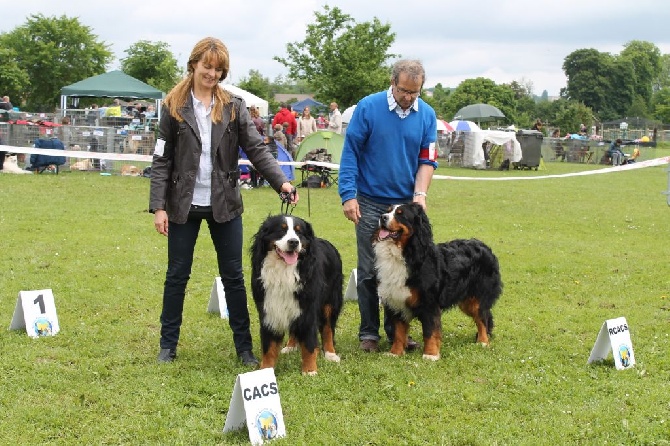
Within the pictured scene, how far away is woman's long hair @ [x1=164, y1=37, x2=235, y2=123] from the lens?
179 inches

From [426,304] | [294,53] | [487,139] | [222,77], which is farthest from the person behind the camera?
[294,53]

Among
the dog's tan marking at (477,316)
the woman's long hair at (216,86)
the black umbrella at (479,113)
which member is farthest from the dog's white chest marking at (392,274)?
the black umbrella at (479,113)

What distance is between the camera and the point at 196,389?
4434 mm

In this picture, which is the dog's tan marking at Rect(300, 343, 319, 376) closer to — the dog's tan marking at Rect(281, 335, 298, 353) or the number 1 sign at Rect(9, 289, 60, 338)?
the dog's tan marking at Rect(281, 335, 298, 353)

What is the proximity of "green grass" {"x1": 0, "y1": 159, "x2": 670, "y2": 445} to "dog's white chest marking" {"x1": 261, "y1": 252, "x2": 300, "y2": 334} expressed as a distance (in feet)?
1.24

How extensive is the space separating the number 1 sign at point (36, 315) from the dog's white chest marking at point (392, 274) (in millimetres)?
2505

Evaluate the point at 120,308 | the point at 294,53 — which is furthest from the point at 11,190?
the point at 294,53

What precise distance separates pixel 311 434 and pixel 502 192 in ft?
45.9

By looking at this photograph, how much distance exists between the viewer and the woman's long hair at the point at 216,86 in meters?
4.54

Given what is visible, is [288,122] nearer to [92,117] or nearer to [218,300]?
[92,117]

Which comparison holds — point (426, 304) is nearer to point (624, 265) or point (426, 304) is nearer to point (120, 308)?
point (120, 308)

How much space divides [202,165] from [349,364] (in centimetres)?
167

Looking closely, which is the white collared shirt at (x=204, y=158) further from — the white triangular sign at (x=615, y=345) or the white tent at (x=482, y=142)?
the white tent at (x=482, y=142)

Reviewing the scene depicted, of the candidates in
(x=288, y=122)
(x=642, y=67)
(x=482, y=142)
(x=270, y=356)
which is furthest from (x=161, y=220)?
(x=642, y=67)
